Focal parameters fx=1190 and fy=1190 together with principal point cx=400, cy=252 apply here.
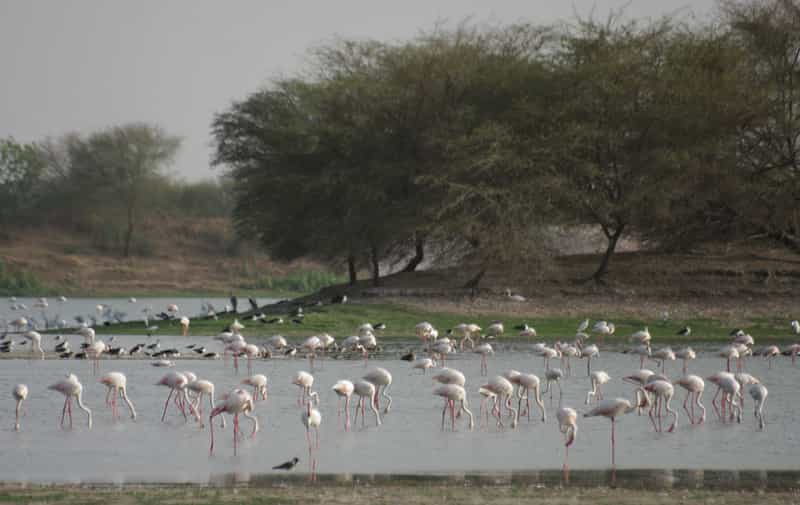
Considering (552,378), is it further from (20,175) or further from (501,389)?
(20,175)

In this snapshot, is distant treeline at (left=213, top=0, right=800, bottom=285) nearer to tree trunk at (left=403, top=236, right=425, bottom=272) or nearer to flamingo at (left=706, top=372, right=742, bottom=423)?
tree trunk at (left=403, top=236, right=425, bottom=272)

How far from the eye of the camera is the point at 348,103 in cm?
4153

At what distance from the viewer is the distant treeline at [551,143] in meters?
36.4

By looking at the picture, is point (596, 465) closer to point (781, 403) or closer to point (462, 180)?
point (781, 403)

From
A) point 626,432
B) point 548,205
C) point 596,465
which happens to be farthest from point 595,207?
point 596,465

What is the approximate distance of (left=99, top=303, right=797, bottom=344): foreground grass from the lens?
97.7 feet

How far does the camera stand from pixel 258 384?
16844mm

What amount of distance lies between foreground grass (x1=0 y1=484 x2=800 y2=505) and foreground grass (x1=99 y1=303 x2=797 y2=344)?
18.0 meters

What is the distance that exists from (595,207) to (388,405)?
21.8 meters

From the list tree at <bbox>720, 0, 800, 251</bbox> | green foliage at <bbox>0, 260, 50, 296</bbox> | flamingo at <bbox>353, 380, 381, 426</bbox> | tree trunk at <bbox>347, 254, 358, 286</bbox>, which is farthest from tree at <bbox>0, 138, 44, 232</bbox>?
flamingo at <bbox>353, 380, 381, 426</bbox>

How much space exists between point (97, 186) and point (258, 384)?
62.6 m

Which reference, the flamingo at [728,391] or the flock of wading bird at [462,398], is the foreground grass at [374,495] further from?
the flamingo at [728,391]

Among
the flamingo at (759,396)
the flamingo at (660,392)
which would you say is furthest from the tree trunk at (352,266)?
the flamingo at (759,396)

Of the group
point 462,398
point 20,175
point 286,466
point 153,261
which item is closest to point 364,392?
point 462,398
